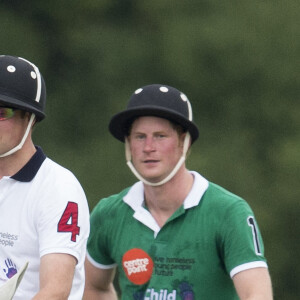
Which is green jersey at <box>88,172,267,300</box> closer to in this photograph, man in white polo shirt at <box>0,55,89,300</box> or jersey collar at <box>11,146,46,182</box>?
man in white polo shirt at <box>0,55,89,300</box>

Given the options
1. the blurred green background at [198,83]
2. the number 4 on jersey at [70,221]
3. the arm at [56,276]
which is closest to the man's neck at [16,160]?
the number 4 on jersey at [70,221]

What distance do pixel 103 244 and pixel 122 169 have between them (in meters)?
7.45

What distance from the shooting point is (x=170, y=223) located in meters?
7.58

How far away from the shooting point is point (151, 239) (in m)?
7.60

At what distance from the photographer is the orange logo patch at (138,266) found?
24.7 feet

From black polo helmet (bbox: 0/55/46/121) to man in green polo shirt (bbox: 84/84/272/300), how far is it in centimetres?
80

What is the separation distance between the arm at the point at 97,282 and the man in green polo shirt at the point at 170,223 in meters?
0.16

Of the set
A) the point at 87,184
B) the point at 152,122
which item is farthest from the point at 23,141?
the point at 87,184

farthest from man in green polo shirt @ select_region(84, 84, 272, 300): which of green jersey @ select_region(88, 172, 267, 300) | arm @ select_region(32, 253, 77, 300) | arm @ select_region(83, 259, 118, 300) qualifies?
arm @ select_region(32, 253, 77, 300)

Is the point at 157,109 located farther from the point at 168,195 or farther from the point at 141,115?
the point at 168,195

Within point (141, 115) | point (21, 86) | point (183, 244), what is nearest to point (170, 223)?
point (183, 244)

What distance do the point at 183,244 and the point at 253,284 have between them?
50cm

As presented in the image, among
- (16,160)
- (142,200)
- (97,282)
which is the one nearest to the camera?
(16,160)

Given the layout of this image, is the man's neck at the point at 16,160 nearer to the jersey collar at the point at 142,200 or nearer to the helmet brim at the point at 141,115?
the helmet brim at the point at 141,115
